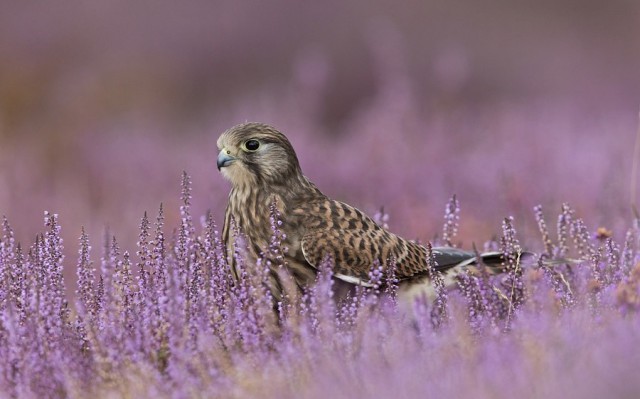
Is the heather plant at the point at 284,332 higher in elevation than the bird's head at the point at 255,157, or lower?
lower

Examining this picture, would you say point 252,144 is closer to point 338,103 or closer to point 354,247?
point 354,247

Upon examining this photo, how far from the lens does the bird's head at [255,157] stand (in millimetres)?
4980

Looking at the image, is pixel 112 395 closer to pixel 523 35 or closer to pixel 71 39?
pixel 71 39

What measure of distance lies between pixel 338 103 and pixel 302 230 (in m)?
9.45

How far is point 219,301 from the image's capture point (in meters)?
4.13

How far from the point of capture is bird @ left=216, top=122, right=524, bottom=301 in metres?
4.57

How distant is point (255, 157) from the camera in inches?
198

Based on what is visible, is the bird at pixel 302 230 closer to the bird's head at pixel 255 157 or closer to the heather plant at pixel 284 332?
the bird's head at pixel 255 157

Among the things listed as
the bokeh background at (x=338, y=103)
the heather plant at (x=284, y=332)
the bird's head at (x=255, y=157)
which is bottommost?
the heather plant at (x=284, y=332)

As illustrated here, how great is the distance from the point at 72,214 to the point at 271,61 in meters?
7.20

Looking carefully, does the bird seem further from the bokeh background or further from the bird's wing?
the bokeh background

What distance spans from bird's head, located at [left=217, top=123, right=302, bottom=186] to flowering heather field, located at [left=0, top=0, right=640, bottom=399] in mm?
233

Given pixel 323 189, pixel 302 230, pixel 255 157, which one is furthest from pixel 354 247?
pixel 323 189

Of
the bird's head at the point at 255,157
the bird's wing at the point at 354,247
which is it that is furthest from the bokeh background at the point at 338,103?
the bird's head at the point at 255,157
